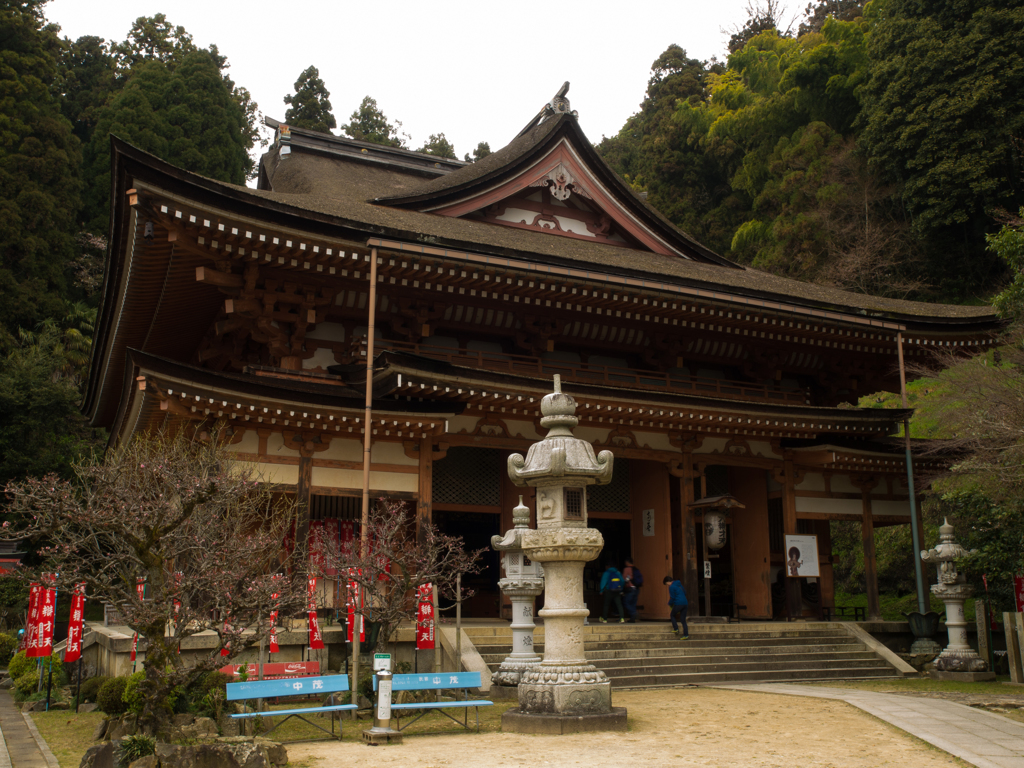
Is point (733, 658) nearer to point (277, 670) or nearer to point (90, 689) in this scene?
point (277, 670)

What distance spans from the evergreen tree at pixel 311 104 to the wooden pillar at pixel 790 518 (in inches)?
1448

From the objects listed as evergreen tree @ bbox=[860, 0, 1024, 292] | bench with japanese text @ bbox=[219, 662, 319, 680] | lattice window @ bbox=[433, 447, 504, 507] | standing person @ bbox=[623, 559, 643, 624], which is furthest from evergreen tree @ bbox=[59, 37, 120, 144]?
bench with japanese text @ bbox=[219, 662, 319, 680]

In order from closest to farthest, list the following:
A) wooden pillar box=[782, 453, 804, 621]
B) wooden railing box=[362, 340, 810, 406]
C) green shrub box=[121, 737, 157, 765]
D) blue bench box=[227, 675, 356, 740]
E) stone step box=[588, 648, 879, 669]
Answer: green shrub box=[121, 737, 157, 765]
blue bench box=[227, 675, 356, 740]
stone step box=[588, 648, 879, 669]
wooden railing box=[362, 340, 810, 406]
wooden pillar box=[782, 453, 804, 621]

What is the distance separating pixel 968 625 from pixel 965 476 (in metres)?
2.76

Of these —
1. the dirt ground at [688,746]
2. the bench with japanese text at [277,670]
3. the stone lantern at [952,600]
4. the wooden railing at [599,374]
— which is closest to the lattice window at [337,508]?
the wooden railing at [599,374]

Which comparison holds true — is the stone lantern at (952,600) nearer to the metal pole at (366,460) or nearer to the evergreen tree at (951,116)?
the metal pole at (366,460)

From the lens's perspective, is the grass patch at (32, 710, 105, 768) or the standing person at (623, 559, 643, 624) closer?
the grass patch at (32, 710, 105, 768)

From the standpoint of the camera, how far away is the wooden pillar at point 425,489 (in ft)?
42.6

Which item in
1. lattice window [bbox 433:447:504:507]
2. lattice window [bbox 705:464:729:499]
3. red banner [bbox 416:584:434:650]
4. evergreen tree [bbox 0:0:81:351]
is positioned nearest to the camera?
red banner [bbox 416:584:434:650]

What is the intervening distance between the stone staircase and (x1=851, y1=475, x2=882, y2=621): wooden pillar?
5.56 feet

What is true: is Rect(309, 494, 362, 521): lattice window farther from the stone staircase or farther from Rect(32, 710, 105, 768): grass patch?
Rect(32, 710, 105, 768): grass patch

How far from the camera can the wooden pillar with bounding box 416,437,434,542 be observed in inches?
511

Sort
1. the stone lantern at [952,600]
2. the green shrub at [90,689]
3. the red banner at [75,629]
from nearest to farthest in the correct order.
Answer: the red banner at [75,629]
the green shrub at [90,689]
the stone lantern at [952,600]

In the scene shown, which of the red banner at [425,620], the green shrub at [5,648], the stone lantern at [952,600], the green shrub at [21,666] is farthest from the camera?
the green shrub at [5,648]
